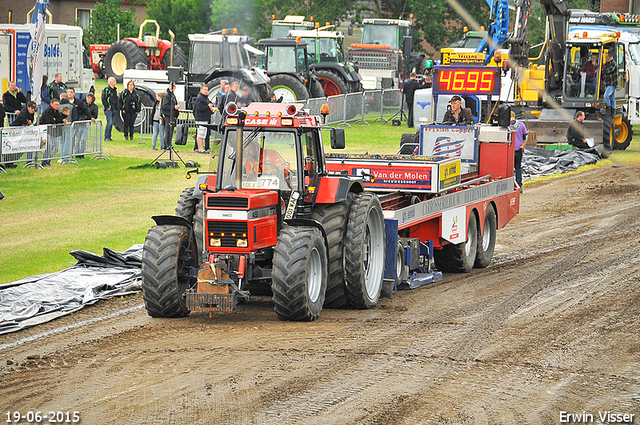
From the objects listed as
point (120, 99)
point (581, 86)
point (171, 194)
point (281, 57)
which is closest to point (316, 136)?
point (171, 194)

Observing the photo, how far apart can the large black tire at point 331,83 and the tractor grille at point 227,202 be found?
25.5 metres

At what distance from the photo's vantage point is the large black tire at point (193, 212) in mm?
9961

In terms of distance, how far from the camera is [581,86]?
91.2ft

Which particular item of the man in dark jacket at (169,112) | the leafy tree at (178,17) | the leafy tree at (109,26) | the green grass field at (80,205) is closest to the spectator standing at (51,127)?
the green grass field at (80,205)

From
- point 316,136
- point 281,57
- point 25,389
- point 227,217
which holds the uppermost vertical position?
point 281,57

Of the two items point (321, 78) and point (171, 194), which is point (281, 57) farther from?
point (171, 194)

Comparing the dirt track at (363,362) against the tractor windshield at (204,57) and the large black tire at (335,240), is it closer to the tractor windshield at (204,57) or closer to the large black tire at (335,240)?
the large black tire at (335,240)

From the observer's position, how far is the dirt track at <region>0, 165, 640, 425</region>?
700 cm

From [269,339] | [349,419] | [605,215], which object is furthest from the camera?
[605,215]

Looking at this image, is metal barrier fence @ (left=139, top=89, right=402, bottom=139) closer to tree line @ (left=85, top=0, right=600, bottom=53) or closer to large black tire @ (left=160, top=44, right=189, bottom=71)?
large black tire @ (left=160, top=44, right=189, bottom=71)

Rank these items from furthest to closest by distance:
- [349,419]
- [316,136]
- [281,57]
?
[281,57], [316,136], [349,419]

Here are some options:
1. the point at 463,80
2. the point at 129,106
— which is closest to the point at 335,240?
the point at 463,80

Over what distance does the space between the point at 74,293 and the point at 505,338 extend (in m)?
5.04

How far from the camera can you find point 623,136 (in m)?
28.1
